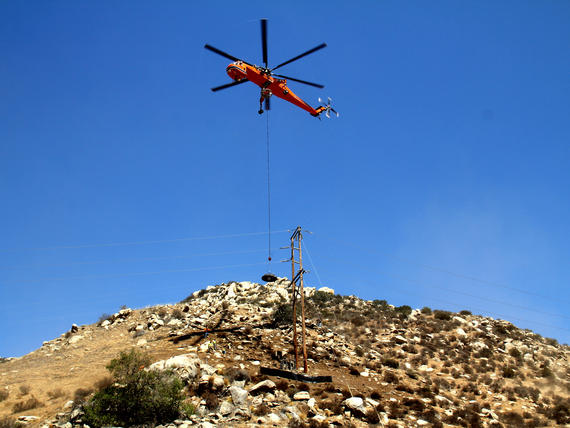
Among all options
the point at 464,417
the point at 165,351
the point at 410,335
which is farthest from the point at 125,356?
the point at 410,335

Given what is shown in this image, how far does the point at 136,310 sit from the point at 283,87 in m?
30.9

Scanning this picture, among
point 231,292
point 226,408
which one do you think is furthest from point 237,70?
point 231,292

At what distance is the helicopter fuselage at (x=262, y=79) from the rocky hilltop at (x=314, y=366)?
2101 cm

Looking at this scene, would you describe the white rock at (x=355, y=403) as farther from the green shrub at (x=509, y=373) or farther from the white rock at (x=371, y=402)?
the green shrub at (x=509, y=373)

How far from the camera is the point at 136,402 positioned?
20.2 m

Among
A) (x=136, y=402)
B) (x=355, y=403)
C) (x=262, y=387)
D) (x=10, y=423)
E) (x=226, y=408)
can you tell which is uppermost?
(x=262, y=387)

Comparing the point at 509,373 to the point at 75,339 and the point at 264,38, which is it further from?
the point at 75,339

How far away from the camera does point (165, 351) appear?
28.6 m

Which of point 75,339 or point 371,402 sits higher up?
point 75,339

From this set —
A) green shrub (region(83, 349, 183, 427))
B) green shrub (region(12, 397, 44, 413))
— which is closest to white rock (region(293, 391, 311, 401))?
green shrub (region(83, 349, 183, 427))

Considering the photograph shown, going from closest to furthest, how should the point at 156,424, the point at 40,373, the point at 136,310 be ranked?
the point at 156,424 → the point at 40,373 → the point at 136,310

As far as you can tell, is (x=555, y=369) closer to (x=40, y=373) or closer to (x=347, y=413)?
(x=347, y=413)

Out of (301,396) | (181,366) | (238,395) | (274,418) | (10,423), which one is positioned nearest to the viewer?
(10,423)

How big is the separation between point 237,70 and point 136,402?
22916 mm
